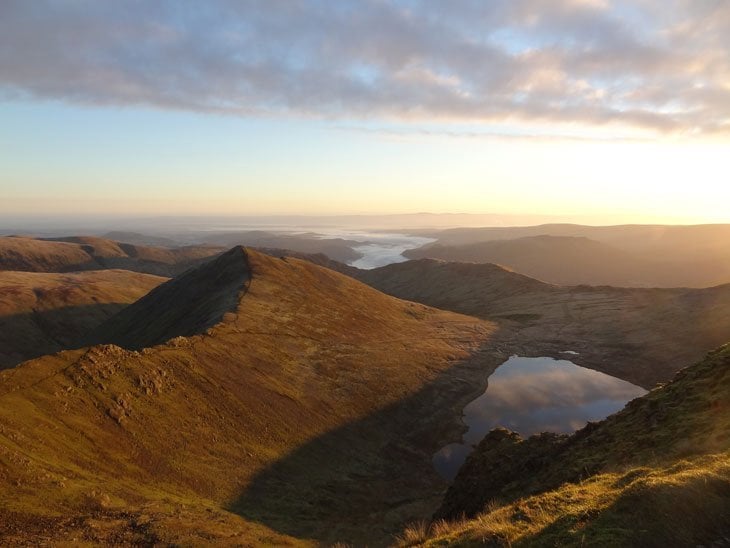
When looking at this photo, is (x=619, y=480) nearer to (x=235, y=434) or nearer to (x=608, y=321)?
(x=235, y=434)

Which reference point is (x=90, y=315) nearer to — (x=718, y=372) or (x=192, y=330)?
(x=192, y=330)

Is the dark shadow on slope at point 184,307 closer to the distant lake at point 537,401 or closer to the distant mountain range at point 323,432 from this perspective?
the distant mountain range at point 323,432

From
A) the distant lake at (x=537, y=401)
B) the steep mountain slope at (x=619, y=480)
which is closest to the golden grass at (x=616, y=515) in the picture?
the steep mountain slope at (x=619, y=480)

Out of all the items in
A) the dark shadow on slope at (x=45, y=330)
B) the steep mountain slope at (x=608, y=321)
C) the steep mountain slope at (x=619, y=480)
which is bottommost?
the dark shadow on slope at (x=45, y=330)

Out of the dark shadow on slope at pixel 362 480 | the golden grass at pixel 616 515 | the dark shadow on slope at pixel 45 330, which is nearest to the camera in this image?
the golden grass at pixel 616 515

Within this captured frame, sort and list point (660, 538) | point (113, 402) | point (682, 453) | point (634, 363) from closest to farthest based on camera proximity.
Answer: point (660, 538) < point (682, 453) < point (113, 402) < point (634, 363)

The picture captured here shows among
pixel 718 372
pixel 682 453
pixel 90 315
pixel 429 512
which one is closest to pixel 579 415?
pixel 429 512
